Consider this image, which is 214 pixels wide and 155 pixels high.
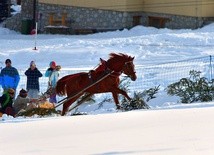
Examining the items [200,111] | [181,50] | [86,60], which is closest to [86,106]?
[200,111]

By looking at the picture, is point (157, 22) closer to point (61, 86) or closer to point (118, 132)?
point (61, 86)

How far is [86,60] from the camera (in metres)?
24.1

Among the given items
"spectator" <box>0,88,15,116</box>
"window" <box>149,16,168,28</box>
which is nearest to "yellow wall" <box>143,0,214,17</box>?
"window" <box>149,16,168,28</box>

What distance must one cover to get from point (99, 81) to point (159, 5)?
2035cm

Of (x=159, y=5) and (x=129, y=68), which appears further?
(x=159, y=5)

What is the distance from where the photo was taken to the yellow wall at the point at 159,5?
32.0 metres

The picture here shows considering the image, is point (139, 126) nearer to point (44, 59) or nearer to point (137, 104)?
point (137, 104)

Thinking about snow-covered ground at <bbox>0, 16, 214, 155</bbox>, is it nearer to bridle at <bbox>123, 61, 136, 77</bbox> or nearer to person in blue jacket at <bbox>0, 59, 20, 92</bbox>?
bridle at <bbox>123, 61, 136, 77</bbox>

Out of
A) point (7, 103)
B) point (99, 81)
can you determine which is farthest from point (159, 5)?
point (7, 103)

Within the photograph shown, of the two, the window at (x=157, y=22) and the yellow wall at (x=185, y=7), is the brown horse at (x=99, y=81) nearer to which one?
the yellow wall at (x=185, y=7)

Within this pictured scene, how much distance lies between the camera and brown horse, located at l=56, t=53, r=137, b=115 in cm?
1359

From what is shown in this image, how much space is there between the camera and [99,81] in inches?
534

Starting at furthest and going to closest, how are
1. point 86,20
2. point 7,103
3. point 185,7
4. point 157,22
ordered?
point 86,20, point 157,22, point 185,7, point 7,103

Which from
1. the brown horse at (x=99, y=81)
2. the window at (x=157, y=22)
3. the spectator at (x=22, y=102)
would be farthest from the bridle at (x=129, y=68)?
the window at (x=157, y=22)
